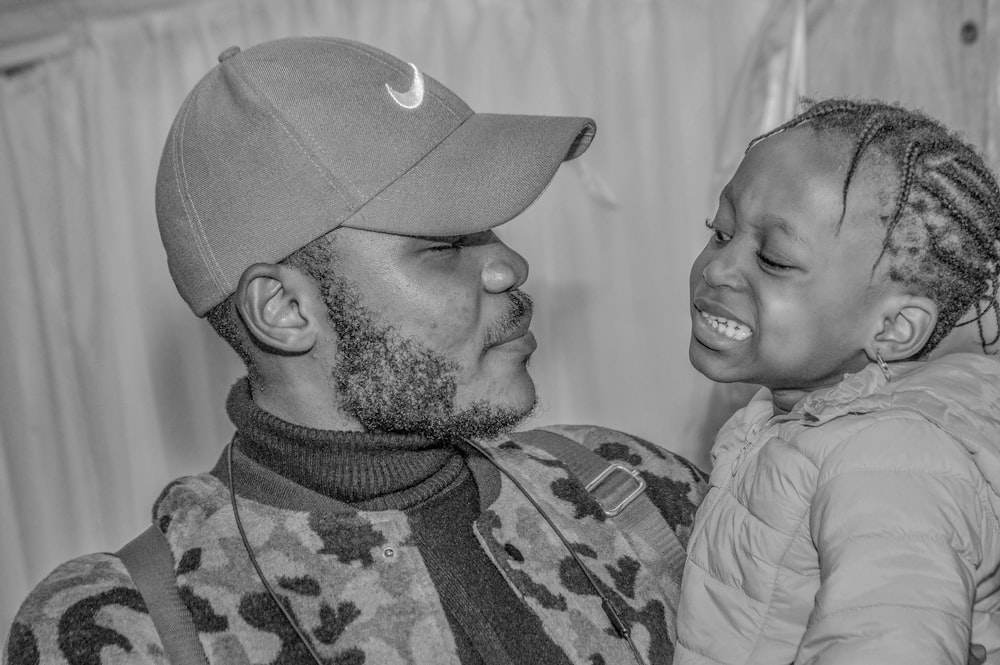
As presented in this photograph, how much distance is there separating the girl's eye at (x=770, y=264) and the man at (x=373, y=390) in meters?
0.36

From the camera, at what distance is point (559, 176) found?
3.08m

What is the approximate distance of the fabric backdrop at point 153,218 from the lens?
2.95m

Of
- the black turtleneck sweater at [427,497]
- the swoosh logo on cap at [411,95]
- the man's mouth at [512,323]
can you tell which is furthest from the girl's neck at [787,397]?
the swoosh logo on cap at [411,95]

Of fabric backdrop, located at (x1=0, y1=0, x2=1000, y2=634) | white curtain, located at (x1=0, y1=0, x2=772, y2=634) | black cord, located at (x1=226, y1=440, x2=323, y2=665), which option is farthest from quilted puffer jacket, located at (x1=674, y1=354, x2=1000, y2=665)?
white curtain, located at (x1=0, y1=0, x2=772, y2=634)

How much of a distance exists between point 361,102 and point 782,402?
82cm

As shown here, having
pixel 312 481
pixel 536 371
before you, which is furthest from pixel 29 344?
pixel 312 481

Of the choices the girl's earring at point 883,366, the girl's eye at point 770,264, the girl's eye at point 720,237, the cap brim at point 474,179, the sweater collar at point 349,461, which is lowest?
the sweater collar at point 349,461

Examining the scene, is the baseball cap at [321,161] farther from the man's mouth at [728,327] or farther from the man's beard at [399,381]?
the man's mouth at [728,327]

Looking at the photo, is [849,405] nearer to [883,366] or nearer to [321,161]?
[883,366]

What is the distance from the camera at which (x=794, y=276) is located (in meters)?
1.58

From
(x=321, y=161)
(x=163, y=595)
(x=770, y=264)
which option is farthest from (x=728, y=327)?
A: (x=163, y=595)

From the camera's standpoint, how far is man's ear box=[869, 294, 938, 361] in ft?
5.12

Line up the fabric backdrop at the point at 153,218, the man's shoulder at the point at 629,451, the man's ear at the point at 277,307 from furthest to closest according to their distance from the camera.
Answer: the fabric backdrop at the point at 153,218 < the man's shoulder at the point at 629,451 < the man's ear at the point at 277,307

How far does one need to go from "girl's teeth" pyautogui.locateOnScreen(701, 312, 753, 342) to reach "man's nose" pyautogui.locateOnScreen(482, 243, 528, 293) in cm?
31
